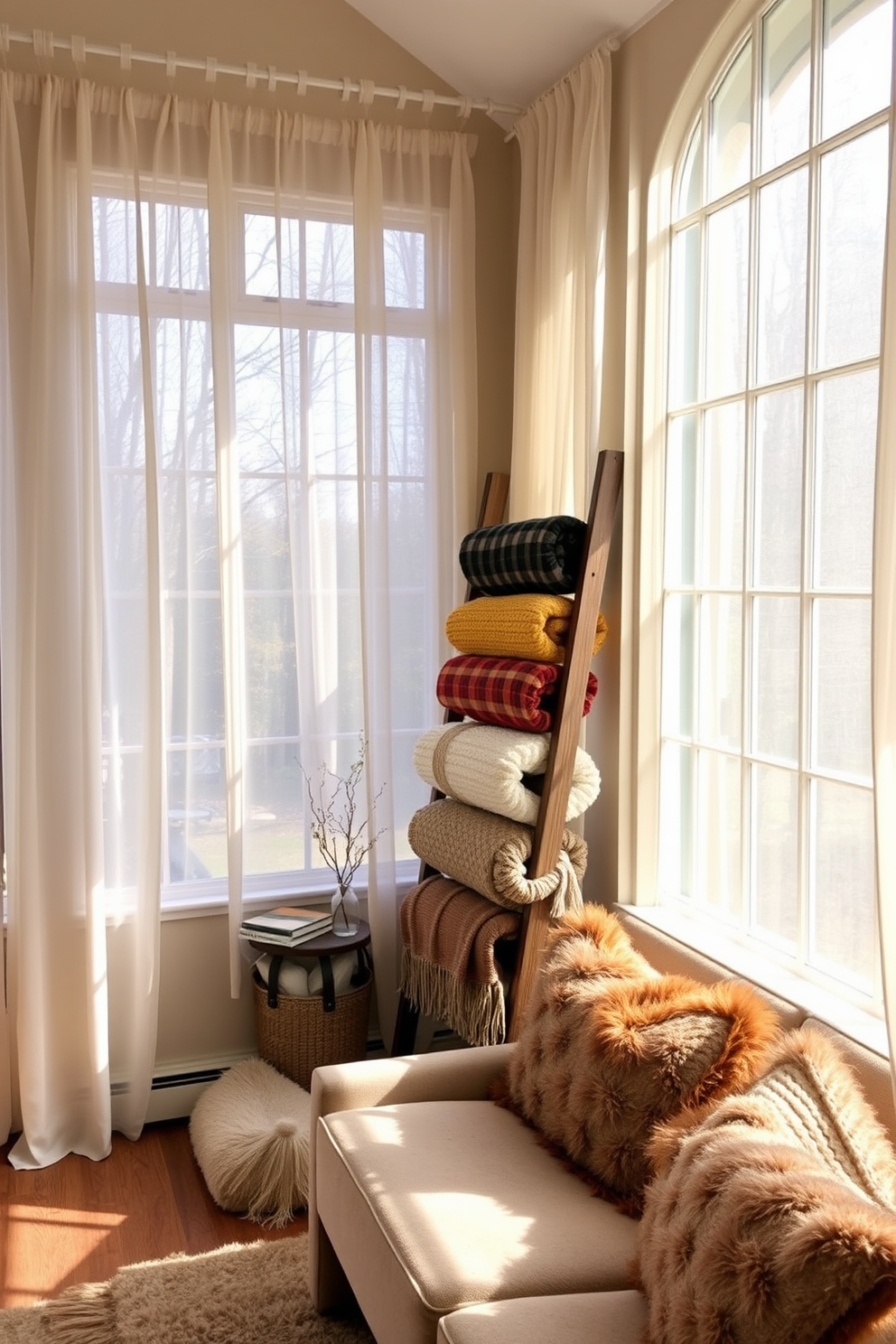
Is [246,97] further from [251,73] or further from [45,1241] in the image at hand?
[45,1241]

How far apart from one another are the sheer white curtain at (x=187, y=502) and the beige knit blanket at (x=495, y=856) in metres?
0.42

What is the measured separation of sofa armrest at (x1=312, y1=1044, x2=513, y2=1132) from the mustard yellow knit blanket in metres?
0.89

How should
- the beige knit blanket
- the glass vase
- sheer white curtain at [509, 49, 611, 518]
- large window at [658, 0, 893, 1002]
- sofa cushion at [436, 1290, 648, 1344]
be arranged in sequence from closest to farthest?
sofa cushion at [436, 1290, 648, 1344], large window at [658, 0, 893, 1002], the beige knit blanket, sheer white curtain at [509, 49, 611, 518], the glass vase

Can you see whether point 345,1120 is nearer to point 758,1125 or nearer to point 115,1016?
point 758,1125

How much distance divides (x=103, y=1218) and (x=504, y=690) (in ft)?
5.07

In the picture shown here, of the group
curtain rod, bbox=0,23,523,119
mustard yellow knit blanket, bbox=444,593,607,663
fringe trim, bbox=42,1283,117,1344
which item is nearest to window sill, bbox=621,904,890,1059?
mustard yellow knit blanket, bbox=444,593,607,663

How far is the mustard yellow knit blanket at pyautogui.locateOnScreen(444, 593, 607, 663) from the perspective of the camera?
2.71m

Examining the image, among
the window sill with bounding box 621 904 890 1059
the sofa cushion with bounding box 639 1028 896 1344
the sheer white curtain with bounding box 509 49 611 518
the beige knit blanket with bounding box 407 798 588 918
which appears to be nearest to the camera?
the sofa cushion with bounding box 639 1028 896 1344

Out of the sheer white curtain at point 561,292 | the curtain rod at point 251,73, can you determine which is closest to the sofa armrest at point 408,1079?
the sheer white curtain at point 561,292

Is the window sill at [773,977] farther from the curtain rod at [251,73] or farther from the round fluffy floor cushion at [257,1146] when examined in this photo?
the curtain rod at [251,73]

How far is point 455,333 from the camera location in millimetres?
3312

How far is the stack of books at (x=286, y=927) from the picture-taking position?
122 inches

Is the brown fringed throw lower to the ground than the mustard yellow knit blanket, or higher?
lower

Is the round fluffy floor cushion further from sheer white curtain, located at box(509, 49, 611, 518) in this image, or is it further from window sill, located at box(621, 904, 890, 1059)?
sheer white curtain, located at box(509, 49, 611, 518)
